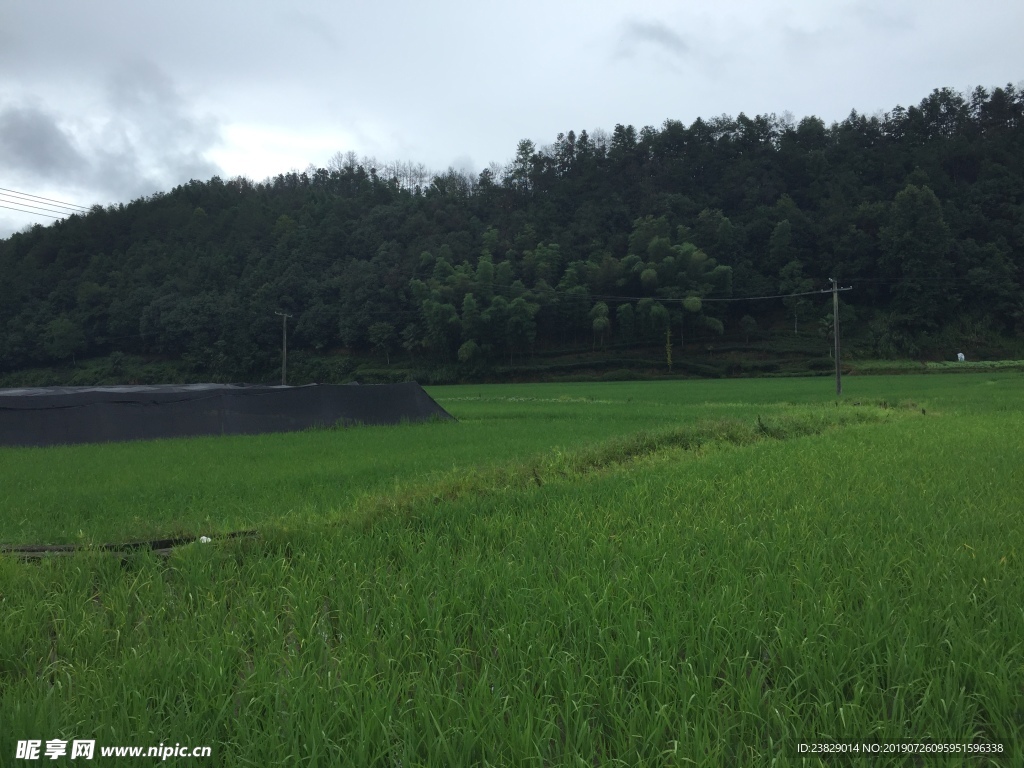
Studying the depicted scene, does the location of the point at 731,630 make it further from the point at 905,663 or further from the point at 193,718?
the point at 193,718

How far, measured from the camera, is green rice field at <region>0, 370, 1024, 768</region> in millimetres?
2004

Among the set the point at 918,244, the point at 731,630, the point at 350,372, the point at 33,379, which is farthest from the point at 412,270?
the point at 731,630

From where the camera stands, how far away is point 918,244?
177 feet

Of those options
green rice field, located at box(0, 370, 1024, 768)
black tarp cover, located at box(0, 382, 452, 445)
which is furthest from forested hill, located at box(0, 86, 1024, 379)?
green rice field, located at box(0, 370, 1024, 768)

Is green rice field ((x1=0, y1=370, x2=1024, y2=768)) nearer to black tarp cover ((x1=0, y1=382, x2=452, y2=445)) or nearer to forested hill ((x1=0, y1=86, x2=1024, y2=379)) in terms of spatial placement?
black tarp cover ((x1=0, y1=382, x2=452, y2=445))

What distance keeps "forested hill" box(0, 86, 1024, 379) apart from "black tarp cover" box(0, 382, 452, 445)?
39157 millimetres

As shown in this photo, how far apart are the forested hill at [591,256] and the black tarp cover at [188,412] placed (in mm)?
39157

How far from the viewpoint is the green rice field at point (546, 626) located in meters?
2.00

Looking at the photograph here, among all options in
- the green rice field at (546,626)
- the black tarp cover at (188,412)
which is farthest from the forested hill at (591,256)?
the green rice field at (546,626)

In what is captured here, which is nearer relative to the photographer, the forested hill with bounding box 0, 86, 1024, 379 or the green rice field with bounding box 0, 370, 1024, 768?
the green rice field with bounding box 0, 370, 1024, 768

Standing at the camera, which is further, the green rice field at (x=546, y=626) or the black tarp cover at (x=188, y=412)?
the black tarp cover at (x=188, y=412)

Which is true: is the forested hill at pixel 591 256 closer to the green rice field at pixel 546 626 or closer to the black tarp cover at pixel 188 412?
the black tarp cover at pixel 188 412

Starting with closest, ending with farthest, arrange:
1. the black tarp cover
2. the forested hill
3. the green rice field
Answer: the green rice field, the black tarp cover, the forested hill

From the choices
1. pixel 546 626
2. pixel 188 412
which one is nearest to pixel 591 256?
pixel 188 412
